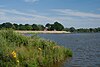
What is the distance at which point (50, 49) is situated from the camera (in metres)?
25.8

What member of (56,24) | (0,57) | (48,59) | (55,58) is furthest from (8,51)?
(56,24)

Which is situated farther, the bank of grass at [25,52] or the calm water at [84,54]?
the calm water at [84,54]

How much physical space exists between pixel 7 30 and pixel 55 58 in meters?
5.08

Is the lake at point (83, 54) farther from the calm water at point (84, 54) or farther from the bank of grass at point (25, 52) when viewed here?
the bank of grass at point (25, 52)

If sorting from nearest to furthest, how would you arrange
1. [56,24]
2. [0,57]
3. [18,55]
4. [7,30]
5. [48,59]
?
1. [0,57]
2. [18,55]
3. [48,59]
4. [7,30]
5. [56,24]

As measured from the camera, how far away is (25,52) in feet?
67.2

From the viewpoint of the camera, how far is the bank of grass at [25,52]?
17.8 metres

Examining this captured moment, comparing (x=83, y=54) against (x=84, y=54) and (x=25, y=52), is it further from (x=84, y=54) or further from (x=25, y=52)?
(x=25, y=52)

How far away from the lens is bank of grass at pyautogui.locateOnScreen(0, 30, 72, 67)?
17.8 m

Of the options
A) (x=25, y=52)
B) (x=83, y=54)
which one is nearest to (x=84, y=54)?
(x=83, y=54)

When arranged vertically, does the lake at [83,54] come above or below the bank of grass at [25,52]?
below

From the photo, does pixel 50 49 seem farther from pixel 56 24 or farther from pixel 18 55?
pixel 56 24

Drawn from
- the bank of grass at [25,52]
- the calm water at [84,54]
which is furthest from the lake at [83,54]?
the bank of grass at [25,52]

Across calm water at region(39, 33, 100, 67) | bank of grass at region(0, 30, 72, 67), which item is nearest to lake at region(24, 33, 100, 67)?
calm water at region(39, 33, 100, 67)
